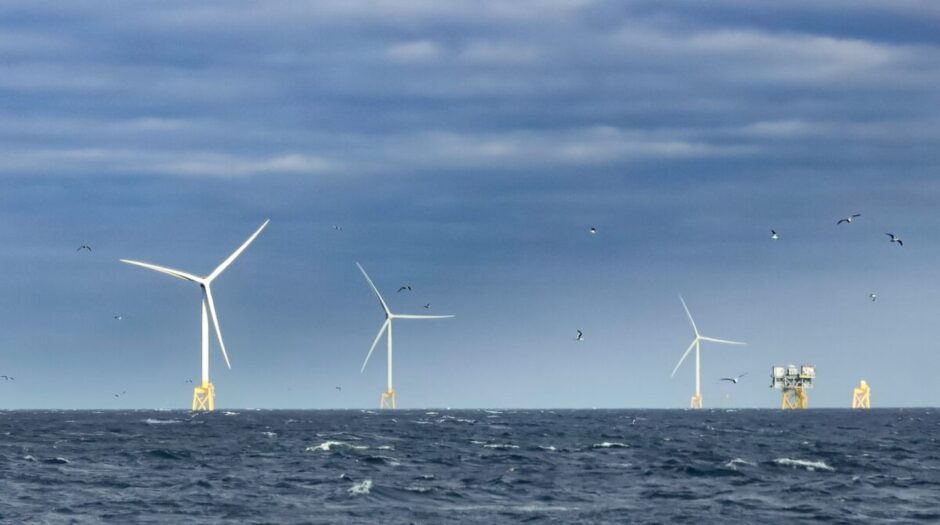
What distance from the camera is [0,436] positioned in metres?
143

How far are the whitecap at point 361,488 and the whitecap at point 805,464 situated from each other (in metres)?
31.4

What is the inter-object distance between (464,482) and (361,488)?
807 cm

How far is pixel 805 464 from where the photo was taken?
93.2 meters

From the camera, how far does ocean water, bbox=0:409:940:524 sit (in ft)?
210

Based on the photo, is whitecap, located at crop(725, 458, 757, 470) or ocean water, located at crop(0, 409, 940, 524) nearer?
ocean water, located at crop(0, 409, 940, 524)

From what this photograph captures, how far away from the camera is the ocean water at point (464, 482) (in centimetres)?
6391

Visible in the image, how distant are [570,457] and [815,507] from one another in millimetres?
38088

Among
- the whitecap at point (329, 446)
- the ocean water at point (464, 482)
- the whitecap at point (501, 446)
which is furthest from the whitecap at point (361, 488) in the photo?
the whitecap at point (501, 446)

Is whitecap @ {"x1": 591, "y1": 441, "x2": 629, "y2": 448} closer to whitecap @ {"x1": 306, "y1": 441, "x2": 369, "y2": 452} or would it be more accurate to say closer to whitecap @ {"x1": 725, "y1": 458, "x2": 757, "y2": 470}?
whitecap @ {"x1": 306, "y1": 441, "x2": 369, "y2": 452}

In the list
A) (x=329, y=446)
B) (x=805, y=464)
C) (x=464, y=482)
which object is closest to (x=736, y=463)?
(x=805, y=464)

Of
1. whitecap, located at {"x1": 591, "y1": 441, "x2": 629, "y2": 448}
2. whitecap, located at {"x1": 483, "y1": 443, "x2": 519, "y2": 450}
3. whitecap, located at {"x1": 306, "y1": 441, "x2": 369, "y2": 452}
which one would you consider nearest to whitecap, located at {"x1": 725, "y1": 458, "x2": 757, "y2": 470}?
whitecap, located at {"x1": 591, "y1": 441, "x2": 629, "y2": 448}

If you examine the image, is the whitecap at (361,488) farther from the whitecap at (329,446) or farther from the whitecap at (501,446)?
the whitecap at (501,446)

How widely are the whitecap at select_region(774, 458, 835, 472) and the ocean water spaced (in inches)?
8.3

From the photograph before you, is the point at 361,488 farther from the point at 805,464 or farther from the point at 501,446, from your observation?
the point at 501,446
